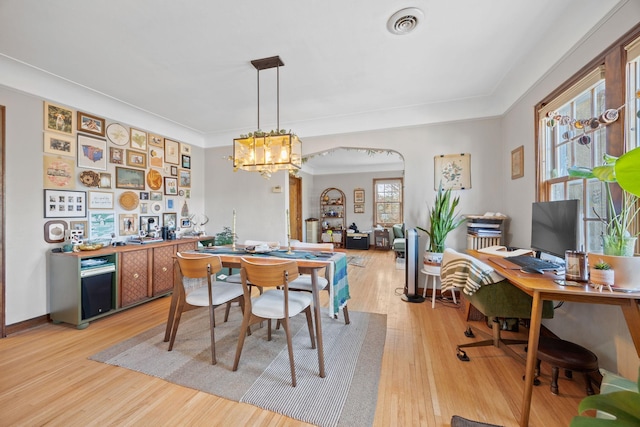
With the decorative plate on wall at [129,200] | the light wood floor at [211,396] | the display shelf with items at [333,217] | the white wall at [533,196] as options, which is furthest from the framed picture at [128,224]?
the display shelf with items at [333,217]

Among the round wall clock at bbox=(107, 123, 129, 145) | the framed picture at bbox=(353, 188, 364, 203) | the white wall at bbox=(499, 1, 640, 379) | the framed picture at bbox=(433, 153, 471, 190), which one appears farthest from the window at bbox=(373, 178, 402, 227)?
the round wall clock at bbox=(107, 123, 129, 145)

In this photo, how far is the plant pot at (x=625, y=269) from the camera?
1.21 metres

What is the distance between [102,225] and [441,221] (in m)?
4.30

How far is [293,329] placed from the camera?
8.32 feet

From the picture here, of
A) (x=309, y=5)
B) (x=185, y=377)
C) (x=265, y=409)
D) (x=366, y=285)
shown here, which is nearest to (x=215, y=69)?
(x=309, y=5)

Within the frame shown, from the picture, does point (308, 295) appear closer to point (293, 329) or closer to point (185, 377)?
point (293, 329)

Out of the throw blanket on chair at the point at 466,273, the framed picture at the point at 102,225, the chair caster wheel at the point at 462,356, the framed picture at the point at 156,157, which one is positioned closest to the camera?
the throw blanket on chair at the point at 466,273

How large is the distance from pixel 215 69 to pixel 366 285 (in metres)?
3.52

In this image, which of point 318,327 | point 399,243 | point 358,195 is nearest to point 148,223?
point 318,327

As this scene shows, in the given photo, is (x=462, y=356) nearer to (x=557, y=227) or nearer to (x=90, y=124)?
(x=557, y=227)

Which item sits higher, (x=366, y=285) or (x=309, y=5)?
(x=309, y=5)

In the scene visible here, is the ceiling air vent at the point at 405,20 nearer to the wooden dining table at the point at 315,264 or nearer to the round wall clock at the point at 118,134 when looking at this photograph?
the wooden dining table at the point at 315,264

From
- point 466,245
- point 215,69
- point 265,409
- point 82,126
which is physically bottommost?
point 265,409

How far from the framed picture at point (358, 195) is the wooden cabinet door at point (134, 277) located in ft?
19.7
